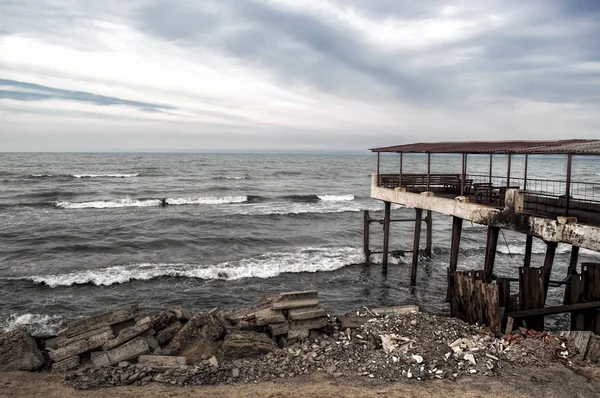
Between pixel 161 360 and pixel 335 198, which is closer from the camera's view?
pixel 161 360

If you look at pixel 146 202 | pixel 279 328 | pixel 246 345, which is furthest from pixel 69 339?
pixel 146 202

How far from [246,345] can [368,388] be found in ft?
10.0

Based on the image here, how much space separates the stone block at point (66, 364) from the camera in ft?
31.9

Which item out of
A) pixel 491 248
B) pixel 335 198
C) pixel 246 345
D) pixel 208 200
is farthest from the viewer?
pixel 335 198

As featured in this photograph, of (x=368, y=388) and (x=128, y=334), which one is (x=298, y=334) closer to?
(x=368, y=388)

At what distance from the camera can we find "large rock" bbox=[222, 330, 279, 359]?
9969 millimetres

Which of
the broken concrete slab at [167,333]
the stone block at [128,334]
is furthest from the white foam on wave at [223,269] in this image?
the stone block at [128,334]

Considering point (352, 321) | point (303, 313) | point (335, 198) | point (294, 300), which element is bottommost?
point (335, 198)

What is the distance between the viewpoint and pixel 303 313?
10.8 meters

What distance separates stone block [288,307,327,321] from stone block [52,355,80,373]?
504 cm

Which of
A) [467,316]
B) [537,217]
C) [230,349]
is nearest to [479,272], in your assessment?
[467,316]

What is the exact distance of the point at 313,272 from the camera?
805 inches

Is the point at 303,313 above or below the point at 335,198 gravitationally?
above

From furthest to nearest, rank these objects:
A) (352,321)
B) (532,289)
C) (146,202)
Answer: (146,202) < (532,289) < (352,321)
